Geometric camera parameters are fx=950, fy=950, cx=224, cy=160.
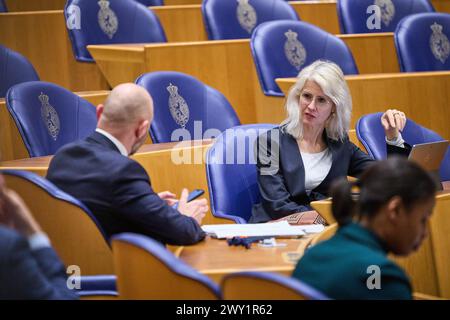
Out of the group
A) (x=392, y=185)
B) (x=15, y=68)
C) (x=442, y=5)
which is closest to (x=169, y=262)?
(x=392, y=185)

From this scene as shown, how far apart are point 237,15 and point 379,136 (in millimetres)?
1400

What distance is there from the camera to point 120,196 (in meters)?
2.10

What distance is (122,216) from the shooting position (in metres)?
2.12

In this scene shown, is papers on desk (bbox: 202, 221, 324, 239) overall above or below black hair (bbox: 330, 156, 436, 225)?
below

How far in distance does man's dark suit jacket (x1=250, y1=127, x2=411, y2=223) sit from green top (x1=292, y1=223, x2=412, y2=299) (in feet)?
3.75

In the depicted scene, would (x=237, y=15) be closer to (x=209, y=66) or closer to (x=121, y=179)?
(x=209, y=66)

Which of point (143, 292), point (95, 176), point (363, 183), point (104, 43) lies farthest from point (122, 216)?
point (104, 43)

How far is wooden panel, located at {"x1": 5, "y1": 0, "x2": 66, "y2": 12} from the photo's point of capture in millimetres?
4637

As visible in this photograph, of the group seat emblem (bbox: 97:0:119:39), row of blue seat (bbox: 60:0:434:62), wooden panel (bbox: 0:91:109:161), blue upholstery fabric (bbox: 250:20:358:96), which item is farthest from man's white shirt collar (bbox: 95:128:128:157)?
seat emblem (bbox: 97:0:119:39)

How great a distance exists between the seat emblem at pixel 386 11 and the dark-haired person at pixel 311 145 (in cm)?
170

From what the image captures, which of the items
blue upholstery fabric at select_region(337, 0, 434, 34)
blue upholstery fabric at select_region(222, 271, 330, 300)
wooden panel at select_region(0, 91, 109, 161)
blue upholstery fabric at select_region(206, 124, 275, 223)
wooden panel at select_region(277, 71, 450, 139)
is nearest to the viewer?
blue upholstery fabric at select_region(222, 271, 330, 300)

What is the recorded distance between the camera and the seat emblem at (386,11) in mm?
4438

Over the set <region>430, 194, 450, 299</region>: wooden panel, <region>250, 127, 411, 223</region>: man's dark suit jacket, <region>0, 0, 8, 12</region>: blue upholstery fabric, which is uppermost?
<region>0, 0, 8, 12</region>: blue upholstery fabric

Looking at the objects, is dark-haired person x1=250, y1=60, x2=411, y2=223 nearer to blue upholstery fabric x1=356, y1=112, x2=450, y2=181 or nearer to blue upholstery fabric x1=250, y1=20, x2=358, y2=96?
blue upholstery fabric x1=356, y1=112, x2=450, y2=181
